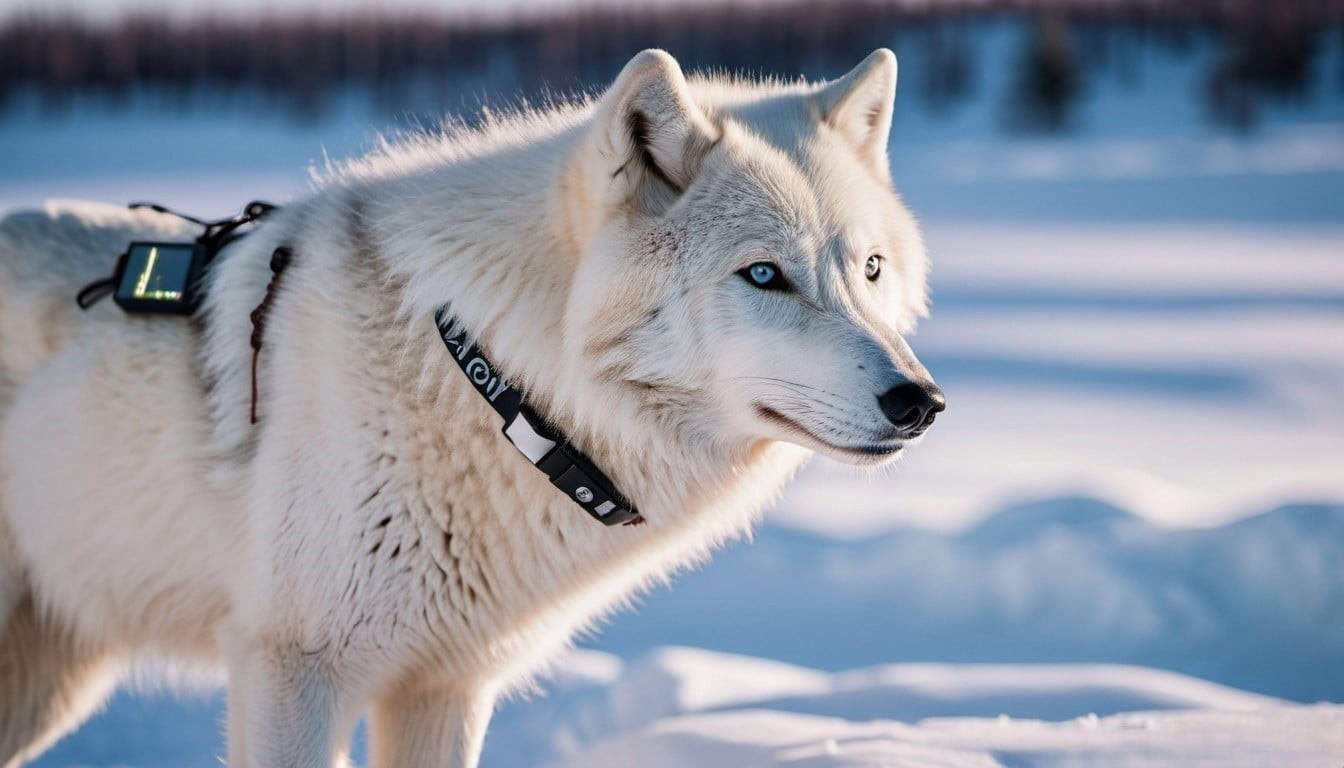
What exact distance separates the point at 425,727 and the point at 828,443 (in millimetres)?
1138

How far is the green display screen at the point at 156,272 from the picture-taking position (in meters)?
2.42

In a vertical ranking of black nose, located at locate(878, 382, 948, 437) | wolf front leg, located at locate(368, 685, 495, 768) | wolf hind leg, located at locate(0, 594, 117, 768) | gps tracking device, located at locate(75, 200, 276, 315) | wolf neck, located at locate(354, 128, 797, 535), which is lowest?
wolf hind leg, located at locate(0, 594, 117, 768)

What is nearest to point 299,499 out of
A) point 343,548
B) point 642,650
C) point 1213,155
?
point 343,548

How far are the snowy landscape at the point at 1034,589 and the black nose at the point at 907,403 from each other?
0.93 metres

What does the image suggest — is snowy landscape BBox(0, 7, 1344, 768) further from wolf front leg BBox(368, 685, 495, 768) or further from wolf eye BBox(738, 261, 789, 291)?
wolf eye BBox(738, 261, 789, 291)

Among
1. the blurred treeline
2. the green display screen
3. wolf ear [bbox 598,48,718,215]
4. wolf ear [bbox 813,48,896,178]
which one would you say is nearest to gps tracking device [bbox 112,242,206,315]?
the green display screen

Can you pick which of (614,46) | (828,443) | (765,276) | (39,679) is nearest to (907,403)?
(828,443)

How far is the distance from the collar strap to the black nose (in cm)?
58

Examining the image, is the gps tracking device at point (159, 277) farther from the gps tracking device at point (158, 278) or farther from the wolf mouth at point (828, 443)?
the wolf mouth at point (828, 443)

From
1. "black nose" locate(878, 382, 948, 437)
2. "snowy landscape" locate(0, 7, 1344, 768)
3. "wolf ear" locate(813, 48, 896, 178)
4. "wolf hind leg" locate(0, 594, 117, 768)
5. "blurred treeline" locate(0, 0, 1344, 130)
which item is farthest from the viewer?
"blurred treeline" locate(0, 0, 1344, 130)

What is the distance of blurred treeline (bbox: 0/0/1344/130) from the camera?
99.7ft

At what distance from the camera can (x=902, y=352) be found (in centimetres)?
201

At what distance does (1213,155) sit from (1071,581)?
2090cm

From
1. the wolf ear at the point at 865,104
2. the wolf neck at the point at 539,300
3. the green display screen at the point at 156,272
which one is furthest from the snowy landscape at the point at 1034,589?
the wolf ear at the point at 865,104
